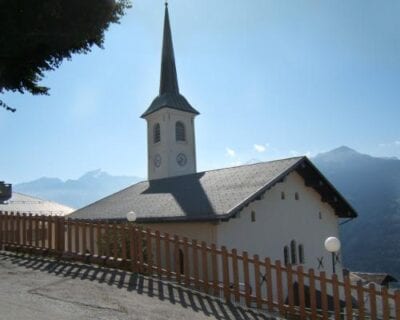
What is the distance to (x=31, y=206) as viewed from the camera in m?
36.1

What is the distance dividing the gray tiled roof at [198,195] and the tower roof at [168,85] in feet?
33.5

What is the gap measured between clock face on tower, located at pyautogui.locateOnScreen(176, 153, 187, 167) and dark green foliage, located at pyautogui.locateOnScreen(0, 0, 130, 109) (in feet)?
80.0

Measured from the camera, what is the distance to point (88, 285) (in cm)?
985

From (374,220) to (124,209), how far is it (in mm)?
159911

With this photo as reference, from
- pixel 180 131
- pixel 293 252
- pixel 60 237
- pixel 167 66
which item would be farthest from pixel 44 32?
pixel 167 66

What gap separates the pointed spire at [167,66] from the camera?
3741cm

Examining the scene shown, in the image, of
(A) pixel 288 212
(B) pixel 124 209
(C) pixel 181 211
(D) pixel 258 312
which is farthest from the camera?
(B) pixel 124 209

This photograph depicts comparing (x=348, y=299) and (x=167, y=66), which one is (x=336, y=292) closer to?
(x=348, y=299)

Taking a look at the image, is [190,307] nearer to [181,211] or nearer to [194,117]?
[181,211]

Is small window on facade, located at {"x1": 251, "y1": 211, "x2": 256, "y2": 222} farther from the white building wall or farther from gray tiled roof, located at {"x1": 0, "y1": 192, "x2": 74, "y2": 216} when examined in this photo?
gray tiled roof, located at {"x1": 0, "y1": 192, "x2": 74, "y2": 216}

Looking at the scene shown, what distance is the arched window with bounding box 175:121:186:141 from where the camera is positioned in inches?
1380

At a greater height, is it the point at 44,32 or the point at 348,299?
the point at 44,32

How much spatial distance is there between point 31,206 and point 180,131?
44.3ft

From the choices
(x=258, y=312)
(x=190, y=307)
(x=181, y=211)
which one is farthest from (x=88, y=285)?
(x=181, y=211)
